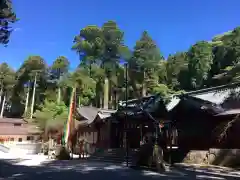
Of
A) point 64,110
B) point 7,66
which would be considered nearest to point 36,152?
point 64,110

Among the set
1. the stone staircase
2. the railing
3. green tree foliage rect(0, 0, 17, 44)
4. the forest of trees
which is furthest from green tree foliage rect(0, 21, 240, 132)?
green tree foliage rect(0, 0, 17, 44)

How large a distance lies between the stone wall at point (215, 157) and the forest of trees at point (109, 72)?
927 inches

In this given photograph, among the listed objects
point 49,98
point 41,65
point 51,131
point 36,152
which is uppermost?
point 41,65

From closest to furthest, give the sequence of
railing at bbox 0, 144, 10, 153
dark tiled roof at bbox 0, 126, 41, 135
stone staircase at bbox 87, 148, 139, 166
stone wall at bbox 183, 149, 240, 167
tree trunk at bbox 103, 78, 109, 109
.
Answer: stone wall at bbox 183, 149, 240, 167
stone staircase at bbox 87, 148, 139, 166
railing at bbox 0, 144, 10, 153
tree trunk at bbox 103, 78, 109, 109
dark tiled roof at bbox 0, 126, 41, 135

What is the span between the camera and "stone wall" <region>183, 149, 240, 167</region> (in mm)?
15329

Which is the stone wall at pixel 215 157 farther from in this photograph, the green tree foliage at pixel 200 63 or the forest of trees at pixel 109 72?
the green tree foliage at pixel 200 63

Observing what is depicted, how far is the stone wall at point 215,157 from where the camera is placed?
15329mm

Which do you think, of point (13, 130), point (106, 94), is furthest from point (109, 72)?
point (13, 130)

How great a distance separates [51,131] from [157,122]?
21570mm

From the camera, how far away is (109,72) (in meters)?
52.9

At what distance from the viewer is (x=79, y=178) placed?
11445mm

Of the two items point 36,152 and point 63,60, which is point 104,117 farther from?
point 63,60

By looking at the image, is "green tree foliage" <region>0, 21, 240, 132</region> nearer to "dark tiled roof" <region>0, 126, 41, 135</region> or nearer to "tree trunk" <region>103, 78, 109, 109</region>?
"tree trunk" <region>103, 78, 109, 109</region>

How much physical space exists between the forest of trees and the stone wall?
927 inches
